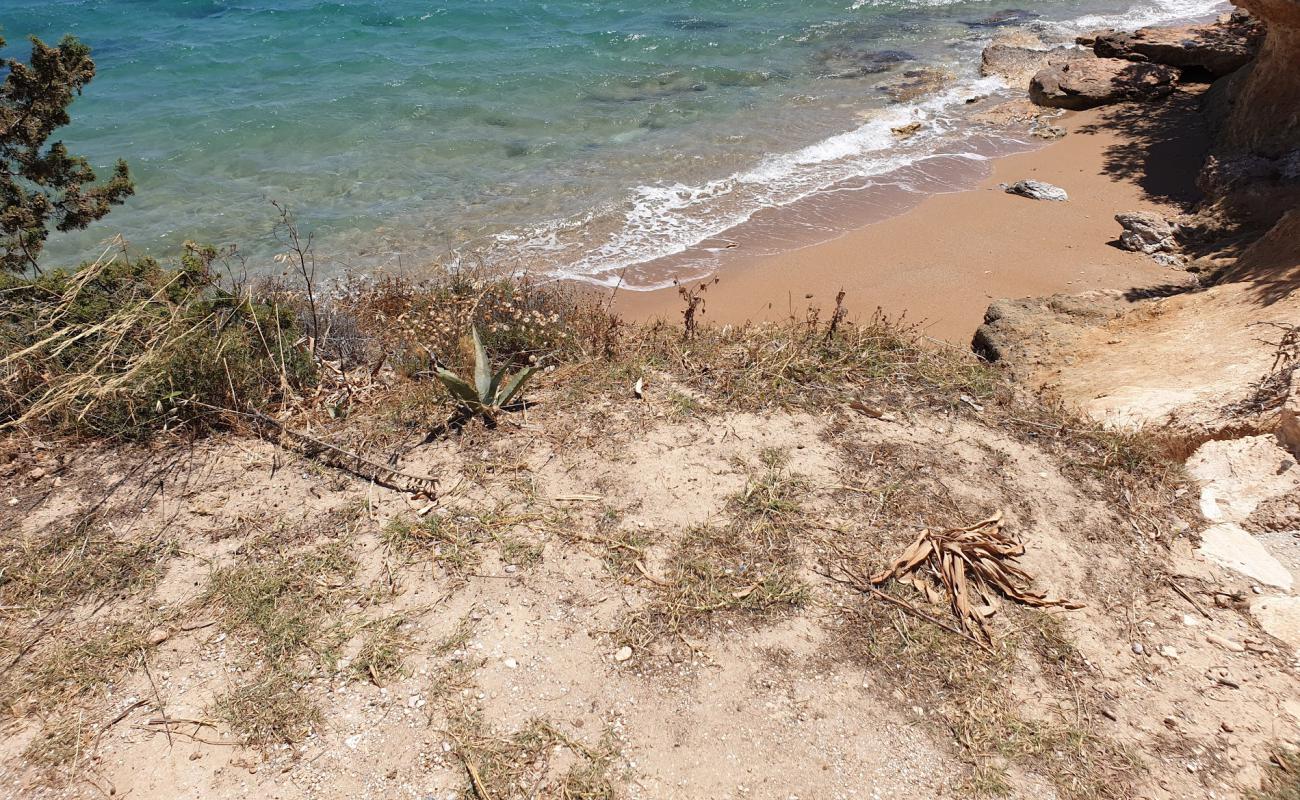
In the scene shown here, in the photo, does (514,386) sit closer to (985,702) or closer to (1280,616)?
(985,702)

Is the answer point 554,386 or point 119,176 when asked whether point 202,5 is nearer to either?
point 119,176

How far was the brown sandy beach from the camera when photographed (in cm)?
752

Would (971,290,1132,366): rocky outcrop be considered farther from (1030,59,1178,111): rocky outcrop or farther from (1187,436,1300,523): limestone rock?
(1030,59,1178,111): rocky outcrop

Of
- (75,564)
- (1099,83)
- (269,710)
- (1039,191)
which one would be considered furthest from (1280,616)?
(1099,83)

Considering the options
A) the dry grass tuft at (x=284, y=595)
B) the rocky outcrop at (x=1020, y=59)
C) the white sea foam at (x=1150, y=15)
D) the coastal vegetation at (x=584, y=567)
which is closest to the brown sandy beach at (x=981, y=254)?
the coastal vegetation at (x=584, y=567)

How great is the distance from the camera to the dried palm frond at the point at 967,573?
3656 millimetres

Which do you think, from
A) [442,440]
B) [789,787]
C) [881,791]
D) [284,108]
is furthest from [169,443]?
[284,108]

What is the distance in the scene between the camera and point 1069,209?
921cm

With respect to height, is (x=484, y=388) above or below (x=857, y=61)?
below

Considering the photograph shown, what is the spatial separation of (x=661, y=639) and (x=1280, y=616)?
3017 millimetres

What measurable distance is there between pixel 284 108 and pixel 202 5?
11054mm

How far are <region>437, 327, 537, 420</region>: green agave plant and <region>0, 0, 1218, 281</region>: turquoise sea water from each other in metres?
4.05

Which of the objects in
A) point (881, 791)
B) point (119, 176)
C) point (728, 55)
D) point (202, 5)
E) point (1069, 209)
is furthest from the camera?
point (202, 5)

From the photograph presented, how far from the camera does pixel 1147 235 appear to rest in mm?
7934
